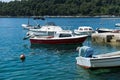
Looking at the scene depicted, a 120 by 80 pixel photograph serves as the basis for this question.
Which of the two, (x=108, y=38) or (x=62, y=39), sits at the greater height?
(x=62, y=39)

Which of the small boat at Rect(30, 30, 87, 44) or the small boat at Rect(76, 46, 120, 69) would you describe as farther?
the small boat at Rect(30, 30, 87, 44)

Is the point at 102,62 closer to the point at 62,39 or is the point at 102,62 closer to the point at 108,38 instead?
the point at 62,39

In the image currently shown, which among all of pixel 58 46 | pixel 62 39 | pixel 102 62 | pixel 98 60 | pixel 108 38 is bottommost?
pixel 58 46

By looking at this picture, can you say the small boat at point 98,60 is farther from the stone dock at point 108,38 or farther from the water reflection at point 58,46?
the stone dock at point 108,38

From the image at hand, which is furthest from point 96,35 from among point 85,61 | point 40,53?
point 85,61

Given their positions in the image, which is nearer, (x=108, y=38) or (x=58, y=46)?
(x=58, y=46)

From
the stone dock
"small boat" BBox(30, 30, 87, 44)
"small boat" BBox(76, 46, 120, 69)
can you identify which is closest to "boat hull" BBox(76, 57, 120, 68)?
"small boat" BBox(76, 46, 120, 69)

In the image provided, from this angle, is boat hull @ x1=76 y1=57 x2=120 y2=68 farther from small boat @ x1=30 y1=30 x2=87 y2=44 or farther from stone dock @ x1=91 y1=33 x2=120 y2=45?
stone dock @ x1=91 y1=33 x2=120 y2=45

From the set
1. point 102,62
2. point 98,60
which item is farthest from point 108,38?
point 98,60

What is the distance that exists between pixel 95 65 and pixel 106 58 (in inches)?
40.6

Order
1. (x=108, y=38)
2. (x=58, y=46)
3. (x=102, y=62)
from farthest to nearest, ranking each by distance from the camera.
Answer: (x=108, y=38)
(x=58, y=46)
(x=102, y=62)

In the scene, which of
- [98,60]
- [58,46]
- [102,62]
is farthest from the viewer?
[58,46]

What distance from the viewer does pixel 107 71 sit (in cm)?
2706

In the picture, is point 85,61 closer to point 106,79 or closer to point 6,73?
point 106,79
